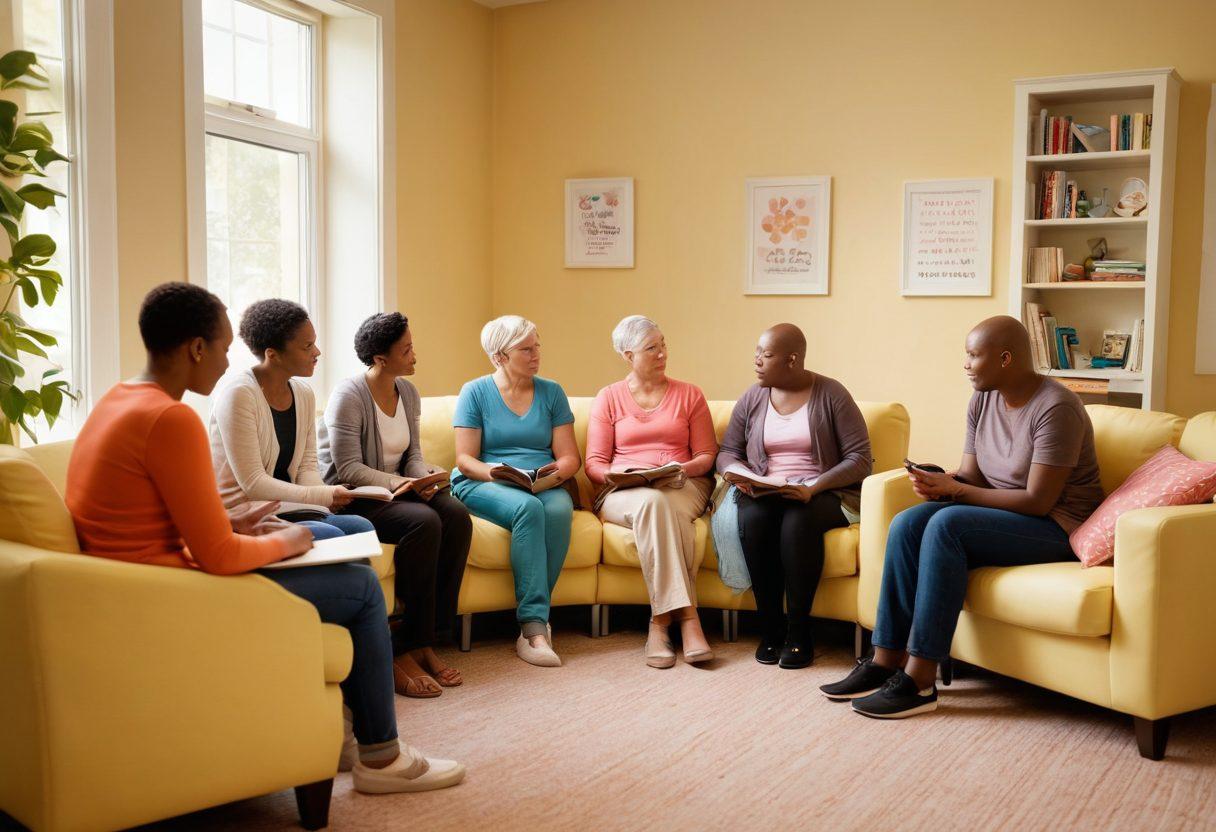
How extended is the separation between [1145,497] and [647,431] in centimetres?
168

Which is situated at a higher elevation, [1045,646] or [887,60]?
[887,60]

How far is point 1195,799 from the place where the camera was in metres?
2.59

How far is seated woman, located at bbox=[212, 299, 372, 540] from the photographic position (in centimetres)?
302

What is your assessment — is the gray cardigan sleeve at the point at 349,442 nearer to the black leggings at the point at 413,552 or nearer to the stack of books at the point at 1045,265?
the black leggings at the point at 413,552

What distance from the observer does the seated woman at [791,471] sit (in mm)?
3633

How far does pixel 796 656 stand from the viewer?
3600 millimetres

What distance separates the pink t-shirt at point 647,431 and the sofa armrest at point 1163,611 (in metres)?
1.60

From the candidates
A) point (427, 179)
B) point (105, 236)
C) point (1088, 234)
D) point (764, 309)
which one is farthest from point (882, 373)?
point (105, 236)

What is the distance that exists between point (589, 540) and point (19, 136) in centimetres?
211

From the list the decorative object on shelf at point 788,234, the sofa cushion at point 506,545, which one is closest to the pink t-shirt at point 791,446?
the sofa cushion at point 506,545

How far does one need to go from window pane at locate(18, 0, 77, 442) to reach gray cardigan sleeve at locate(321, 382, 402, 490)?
33.9 inches

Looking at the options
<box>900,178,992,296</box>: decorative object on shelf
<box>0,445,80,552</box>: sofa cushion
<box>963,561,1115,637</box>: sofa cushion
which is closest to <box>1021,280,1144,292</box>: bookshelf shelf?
<box>900,178,992,296</box>: decorative object on shelf

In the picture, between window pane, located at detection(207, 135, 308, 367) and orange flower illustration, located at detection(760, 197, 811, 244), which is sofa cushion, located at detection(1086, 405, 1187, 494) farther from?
window pane, located at detection(207, 135, 308, 367)

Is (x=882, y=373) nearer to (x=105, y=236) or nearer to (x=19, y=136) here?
(x=105, y=236)
